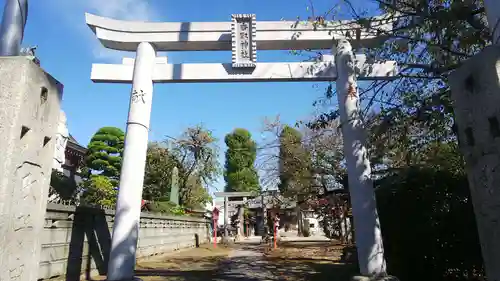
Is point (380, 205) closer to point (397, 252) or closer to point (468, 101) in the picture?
point (397, 252)

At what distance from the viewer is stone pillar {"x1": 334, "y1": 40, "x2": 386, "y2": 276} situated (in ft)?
19.6

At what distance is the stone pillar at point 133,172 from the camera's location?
597 cm

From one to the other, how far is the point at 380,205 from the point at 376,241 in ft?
3.61

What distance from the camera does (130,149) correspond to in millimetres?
6441

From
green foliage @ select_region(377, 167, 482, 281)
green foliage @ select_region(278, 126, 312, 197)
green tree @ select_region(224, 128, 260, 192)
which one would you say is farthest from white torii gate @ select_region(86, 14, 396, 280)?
green tree @ select_region(224, 128, 260, 192)

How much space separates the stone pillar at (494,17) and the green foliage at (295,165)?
393 inches

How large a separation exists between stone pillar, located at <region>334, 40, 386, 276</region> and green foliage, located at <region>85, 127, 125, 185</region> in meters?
15.9

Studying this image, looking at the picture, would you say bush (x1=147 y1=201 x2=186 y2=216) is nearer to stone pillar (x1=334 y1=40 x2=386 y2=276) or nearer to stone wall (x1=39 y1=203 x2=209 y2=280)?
stone wall (x1=39 y1=203 x2=209 y2=280)

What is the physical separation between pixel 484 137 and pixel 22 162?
13.5 feet

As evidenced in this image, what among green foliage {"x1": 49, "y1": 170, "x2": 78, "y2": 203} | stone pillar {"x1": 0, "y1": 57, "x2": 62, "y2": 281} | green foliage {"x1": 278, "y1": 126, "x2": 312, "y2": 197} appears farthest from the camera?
green foliage {"x1": 278, "y1": 126, "x2": 312, "y2": 197}

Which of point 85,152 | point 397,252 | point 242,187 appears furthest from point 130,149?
point 242,187

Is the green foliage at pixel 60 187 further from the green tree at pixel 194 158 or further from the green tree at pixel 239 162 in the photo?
the green tree at pixel 239 162

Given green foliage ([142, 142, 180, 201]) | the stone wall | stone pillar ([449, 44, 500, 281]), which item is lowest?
the stone wall

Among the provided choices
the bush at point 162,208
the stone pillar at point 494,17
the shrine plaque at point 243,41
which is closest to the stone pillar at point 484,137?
the stone pillar at point 494,17
